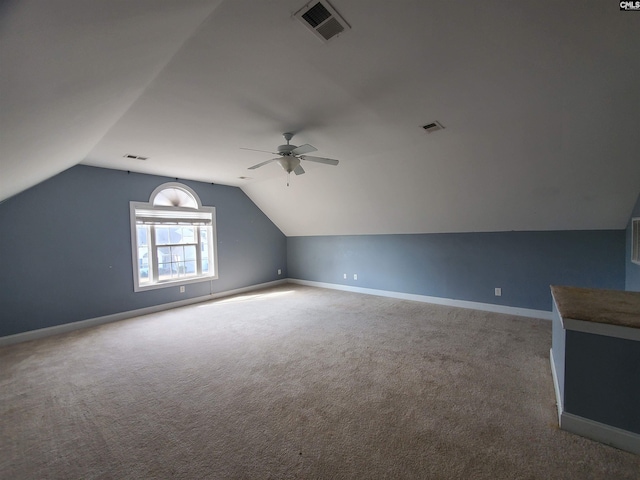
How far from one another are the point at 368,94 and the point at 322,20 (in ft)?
2.80

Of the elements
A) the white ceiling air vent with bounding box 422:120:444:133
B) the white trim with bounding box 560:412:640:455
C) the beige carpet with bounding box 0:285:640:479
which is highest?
the white ceiling air vent with bounding box 422:120:444:133

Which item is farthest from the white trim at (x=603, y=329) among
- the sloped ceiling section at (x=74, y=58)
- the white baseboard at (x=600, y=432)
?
the sloped ceiling section at (x=74, y=58)

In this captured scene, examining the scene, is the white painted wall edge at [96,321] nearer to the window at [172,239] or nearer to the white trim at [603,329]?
the window at [172,239]

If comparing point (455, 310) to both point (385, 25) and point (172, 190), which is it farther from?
point (172, 190)

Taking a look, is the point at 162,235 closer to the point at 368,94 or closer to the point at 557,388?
the point at 368,94

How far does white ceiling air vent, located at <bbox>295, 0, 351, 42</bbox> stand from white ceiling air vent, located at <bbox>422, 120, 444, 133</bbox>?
161 centimetres

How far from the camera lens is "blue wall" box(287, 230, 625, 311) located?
3586mm

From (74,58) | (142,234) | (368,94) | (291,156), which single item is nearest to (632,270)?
(368,94)

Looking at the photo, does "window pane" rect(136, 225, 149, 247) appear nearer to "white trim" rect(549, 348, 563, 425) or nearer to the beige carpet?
the beige carpet

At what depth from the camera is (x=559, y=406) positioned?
188 centimetres

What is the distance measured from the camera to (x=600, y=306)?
5.96ft

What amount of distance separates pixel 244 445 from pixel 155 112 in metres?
2.94

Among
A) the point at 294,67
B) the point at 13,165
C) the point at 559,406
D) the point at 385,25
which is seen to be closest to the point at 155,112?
the point at 13,165

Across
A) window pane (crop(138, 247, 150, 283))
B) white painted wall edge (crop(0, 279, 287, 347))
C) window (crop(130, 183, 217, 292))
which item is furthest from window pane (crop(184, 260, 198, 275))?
window pane (crop(138, 247, 150, 283))
